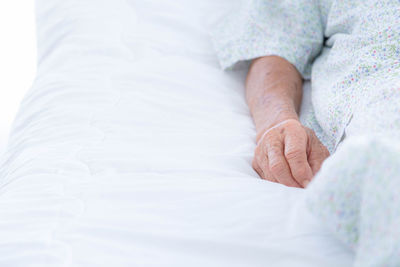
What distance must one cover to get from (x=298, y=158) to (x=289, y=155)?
0.02 m

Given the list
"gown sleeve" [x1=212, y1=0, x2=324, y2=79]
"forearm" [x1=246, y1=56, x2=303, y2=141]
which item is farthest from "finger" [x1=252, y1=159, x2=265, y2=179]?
"gown sleeve" [x1=212, y1=0, x2=324, y2=79]

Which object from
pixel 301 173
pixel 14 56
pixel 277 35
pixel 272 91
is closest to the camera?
pixel 301 173

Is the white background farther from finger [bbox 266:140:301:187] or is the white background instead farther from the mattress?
finger [bbox 266:140:301:187]

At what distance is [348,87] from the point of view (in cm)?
73

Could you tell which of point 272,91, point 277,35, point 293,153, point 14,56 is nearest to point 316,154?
point 293,153

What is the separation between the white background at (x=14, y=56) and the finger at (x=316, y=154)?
1.32m

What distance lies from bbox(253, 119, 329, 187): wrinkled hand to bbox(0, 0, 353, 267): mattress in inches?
1.4

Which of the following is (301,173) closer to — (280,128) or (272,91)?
(280,128)

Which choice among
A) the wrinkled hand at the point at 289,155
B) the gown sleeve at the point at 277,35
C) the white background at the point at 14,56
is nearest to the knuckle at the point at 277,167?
the wrinkled hand at the point at 289,155

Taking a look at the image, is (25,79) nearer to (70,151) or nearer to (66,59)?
(66,59)

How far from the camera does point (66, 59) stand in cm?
106

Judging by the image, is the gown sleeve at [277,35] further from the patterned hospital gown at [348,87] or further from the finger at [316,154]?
the finger at [316,154]

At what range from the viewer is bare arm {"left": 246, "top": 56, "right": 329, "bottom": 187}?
0.67 m

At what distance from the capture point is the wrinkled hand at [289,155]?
0.66m
